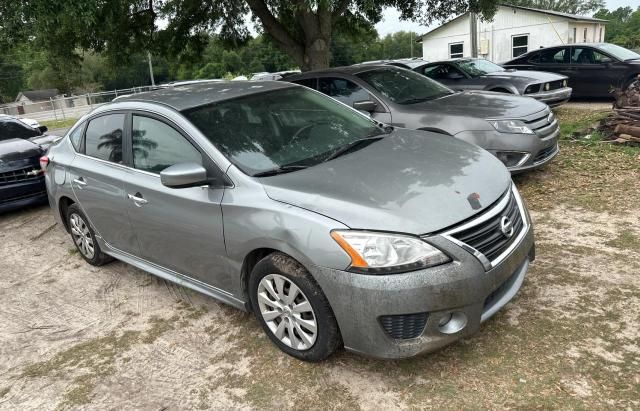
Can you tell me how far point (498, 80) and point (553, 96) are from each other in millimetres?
1163

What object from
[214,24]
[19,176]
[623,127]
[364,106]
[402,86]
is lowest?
[623,127]

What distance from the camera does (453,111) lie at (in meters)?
6.07

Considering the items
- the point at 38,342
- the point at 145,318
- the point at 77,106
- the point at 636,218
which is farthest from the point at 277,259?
the point at 77,106

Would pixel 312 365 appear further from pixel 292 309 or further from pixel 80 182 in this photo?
pixel 80 182

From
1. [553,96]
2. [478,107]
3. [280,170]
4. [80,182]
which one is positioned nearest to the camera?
[280,170]

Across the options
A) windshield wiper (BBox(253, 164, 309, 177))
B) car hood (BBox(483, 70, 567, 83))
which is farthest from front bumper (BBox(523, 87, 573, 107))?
windshield wiper (BBox(253, 164, 309, 177))

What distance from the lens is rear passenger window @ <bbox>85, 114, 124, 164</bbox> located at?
166 inches

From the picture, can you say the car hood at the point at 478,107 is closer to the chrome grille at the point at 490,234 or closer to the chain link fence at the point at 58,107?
the chrome grille at the point at 490,234

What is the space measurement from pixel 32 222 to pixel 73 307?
318cm

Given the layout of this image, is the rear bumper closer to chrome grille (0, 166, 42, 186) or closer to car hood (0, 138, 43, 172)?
chrome grille (0, 166, 42, 186)

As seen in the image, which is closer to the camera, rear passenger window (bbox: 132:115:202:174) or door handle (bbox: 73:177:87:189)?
rear passenger window (bbox: 132:115:202:174)

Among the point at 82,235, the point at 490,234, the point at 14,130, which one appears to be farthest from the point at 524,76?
the point at 14,130

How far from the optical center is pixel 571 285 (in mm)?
3730

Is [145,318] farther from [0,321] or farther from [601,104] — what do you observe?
[601,104]
